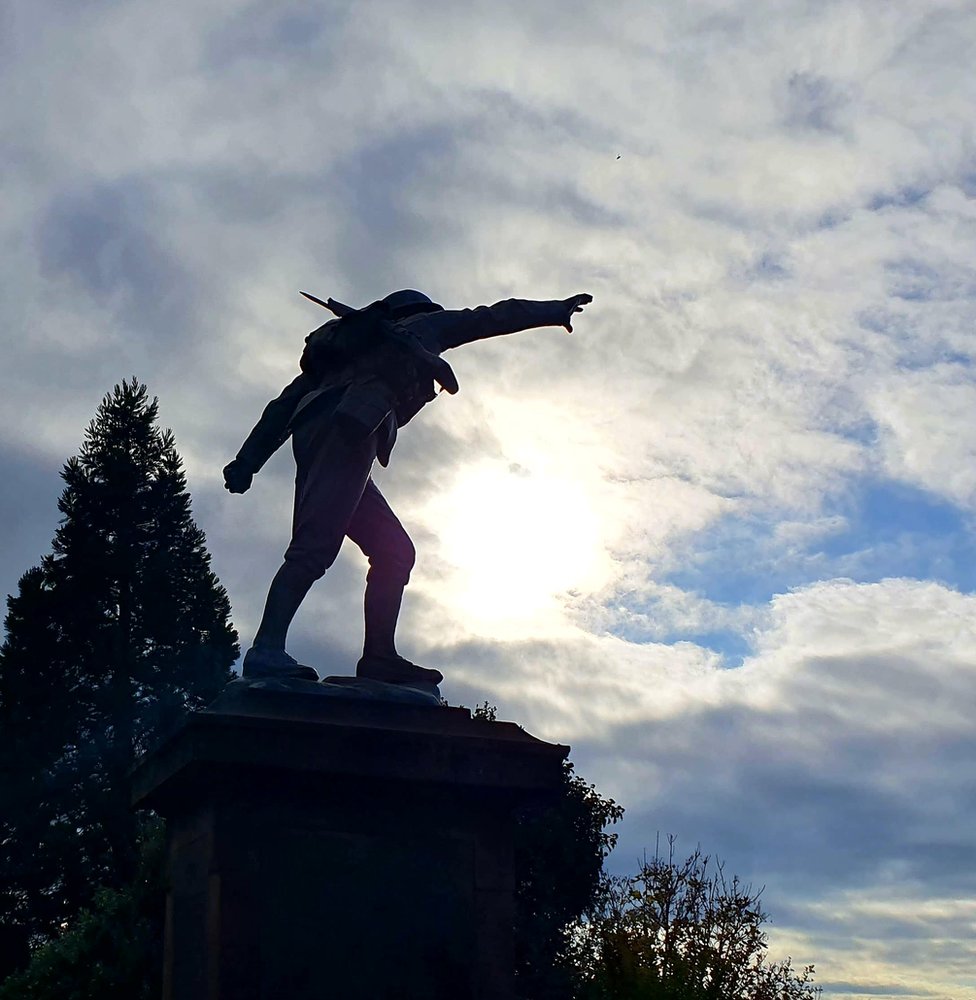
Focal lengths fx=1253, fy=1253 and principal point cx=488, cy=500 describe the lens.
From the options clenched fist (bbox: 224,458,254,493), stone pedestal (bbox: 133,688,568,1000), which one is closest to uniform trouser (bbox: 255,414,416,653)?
clenched fist (bbox: 224,458,254,493)

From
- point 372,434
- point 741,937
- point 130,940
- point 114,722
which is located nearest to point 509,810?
point 372,434

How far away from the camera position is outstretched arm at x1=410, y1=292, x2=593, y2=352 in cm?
780

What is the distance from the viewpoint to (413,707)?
666cm

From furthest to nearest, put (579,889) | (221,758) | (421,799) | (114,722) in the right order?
(114,722) → (579,889) → (421,799) → (221,758)

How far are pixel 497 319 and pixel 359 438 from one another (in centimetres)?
134

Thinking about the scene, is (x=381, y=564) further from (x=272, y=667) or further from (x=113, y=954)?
(x=113, y=954)

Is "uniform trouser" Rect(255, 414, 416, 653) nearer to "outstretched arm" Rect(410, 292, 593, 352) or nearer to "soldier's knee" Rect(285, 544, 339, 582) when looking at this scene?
"soldier's knee" Rect(285, 544, 339, 582)

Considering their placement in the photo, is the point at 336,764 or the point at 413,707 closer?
the point at 336,764

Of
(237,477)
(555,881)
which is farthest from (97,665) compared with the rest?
(237,477)

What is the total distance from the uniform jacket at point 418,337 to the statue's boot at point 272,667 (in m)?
1.31

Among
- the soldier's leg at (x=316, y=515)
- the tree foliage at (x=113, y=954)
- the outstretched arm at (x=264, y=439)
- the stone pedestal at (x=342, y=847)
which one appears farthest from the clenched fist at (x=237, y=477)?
the tree foliage at (x=113, y=954)

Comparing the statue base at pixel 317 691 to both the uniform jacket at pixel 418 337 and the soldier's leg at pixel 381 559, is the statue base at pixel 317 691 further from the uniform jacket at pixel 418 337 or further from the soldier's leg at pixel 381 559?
the uniform jacket at pixel 418 337

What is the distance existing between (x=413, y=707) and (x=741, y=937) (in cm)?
2498

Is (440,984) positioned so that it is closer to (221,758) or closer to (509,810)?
(509,810)
